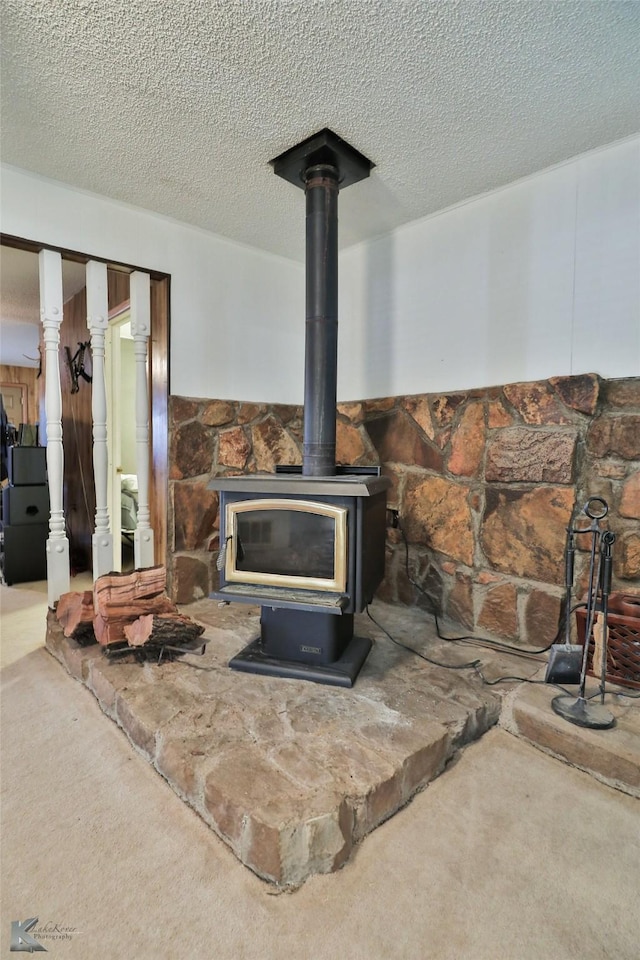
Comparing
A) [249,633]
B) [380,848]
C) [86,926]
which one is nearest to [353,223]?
[249,633]

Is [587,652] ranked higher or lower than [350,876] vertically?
higher

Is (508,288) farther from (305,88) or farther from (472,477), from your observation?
(305,88)

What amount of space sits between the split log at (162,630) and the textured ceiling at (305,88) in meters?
1.89

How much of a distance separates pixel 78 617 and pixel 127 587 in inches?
9.6

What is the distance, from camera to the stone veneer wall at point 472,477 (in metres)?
1.85

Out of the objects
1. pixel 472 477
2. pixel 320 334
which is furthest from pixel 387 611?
pixel 320 334

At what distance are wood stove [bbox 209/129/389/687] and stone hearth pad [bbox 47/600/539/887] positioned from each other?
14 cm

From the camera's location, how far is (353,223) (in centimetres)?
249

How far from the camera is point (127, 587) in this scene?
2.04 m

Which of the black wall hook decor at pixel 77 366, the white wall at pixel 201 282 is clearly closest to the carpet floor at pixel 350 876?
the white wall at pixel 201 282

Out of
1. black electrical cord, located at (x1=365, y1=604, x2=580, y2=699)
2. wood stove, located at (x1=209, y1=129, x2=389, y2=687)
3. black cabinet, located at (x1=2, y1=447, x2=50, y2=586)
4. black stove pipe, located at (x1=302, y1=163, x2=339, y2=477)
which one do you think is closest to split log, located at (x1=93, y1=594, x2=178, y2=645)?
wood stove, located at (x1=209, y1=129, x2=389, y2=687)

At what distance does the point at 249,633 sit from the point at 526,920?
1413 millimetres

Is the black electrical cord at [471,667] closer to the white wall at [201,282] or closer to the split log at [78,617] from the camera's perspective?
the split log at [78,617]

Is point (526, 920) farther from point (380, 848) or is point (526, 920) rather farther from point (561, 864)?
point (380, 848)
